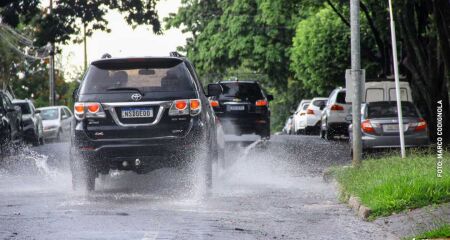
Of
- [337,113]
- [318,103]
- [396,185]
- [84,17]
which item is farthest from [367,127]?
[318,103]

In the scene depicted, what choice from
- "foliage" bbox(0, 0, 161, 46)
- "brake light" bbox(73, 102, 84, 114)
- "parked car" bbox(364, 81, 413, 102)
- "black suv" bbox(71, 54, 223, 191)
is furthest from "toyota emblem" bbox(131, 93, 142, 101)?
"parked car" bbox(364, 81, 413, 102)

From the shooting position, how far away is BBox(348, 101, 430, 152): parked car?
23516 millimetres

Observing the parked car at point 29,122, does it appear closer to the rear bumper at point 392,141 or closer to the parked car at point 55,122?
the parked car at point 55,122

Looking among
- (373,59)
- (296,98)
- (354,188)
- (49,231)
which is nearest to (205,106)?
(354,188)

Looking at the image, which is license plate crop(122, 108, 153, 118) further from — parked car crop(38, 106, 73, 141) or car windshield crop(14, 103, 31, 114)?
parked car crop(38, 106, 73, 141)

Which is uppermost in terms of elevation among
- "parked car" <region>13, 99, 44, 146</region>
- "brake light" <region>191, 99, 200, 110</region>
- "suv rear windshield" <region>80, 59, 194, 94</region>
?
"suv rear windshield" <region>80, 59, 194, 94</region>

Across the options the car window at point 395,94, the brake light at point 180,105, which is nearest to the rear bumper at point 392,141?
the car window at point 395,94

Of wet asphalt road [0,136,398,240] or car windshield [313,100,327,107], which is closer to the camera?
wet asphalt road [0,136,398,240]

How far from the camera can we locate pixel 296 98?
71062mm

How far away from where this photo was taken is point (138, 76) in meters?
13.9

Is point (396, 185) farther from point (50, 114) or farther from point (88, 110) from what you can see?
point (50, 114)

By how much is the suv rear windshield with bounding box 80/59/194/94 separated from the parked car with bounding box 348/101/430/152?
34.8 ft

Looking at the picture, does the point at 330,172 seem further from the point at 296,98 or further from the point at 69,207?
the point at 296,98

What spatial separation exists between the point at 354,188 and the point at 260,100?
15914 millimetres
